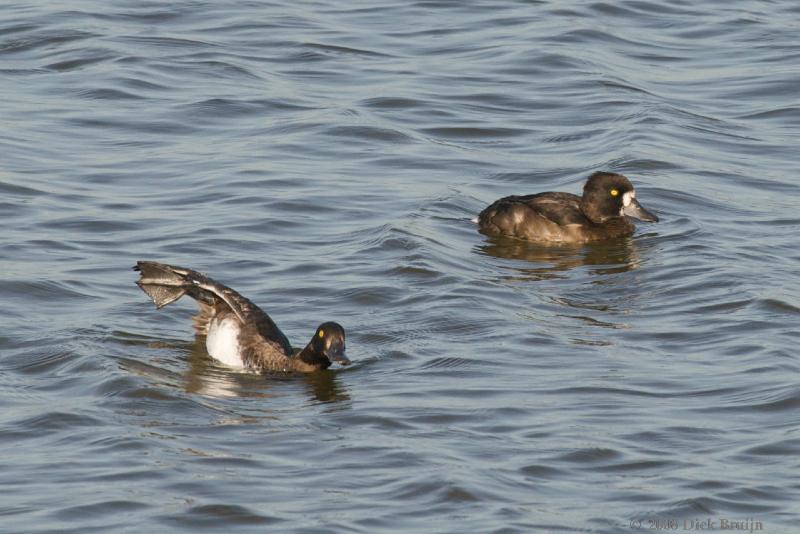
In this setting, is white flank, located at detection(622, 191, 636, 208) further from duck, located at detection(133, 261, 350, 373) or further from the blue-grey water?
duck, located at detection(133, 261, 350, 373)

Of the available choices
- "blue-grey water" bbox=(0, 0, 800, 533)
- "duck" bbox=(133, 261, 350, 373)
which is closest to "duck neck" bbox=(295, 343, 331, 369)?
"duck" bbox=(133, 261, 350, 373)

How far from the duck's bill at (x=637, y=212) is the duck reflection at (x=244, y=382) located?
16.9 ft

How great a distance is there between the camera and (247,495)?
9.84 metres

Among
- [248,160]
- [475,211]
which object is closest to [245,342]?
[475,211]

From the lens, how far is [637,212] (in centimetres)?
1677

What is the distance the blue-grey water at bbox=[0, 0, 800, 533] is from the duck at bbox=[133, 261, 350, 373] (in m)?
0.18

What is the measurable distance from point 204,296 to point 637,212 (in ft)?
17.3

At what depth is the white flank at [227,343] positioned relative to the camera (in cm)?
1253

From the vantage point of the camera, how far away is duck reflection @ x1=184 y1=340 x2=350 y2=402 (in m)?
11.9

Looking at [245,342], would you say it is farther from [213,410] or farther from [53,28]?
[53,28]

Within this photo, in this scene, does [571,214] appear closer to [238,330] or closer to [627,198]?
[627,198]

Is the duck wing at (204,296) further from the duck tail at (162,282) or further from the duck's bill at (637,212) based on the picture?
the duck's bill at (637,212)

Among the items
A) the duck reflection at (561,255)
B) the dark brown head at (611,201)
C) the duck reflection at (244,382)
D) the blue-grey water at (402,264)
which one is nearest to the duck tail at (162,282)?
the blue-grey water at (402,264)

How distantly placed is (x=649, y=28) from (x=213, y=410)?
15477 millimetres
